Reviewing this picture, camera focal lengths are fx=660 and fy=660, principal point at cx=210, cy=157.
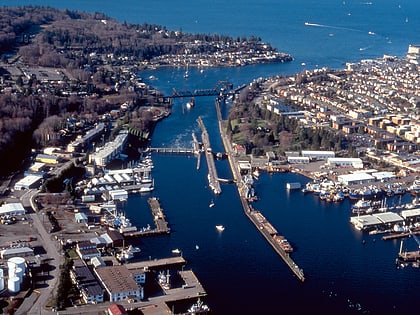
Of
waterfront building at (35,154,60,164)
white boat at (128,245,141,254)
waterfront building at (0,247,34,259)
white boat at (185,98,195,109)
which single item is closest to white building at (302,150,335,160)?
waterfront building at (35,154,60,164)

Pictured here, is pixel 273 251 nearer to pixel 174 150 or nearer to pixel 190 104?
pixel 174 150

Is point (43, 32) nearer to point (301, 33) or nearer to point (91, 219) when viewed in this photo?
point (301, 33)

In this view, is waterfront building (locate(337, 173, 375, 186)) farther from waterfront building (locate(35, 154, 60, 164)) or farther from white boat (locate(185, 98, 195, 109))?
white boat (locate(185, 98, 195, 109))

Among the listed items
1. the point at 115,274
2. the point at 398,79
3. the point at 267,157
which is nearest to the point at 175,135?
the point at 267,157

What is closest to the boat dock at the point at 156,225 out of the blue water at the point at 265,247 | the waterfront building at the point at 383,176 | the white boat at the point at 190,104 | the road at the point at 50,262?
the blue water at the point at 265,247

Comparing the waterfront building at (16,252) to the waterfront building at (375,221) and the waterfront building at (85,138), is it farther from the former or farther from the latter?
the waterfront building at (375,221)

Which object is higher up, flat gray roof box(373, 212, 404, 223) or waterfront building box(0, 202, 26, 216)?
Answer: waterfront building box(0, 202, 26, 216)
